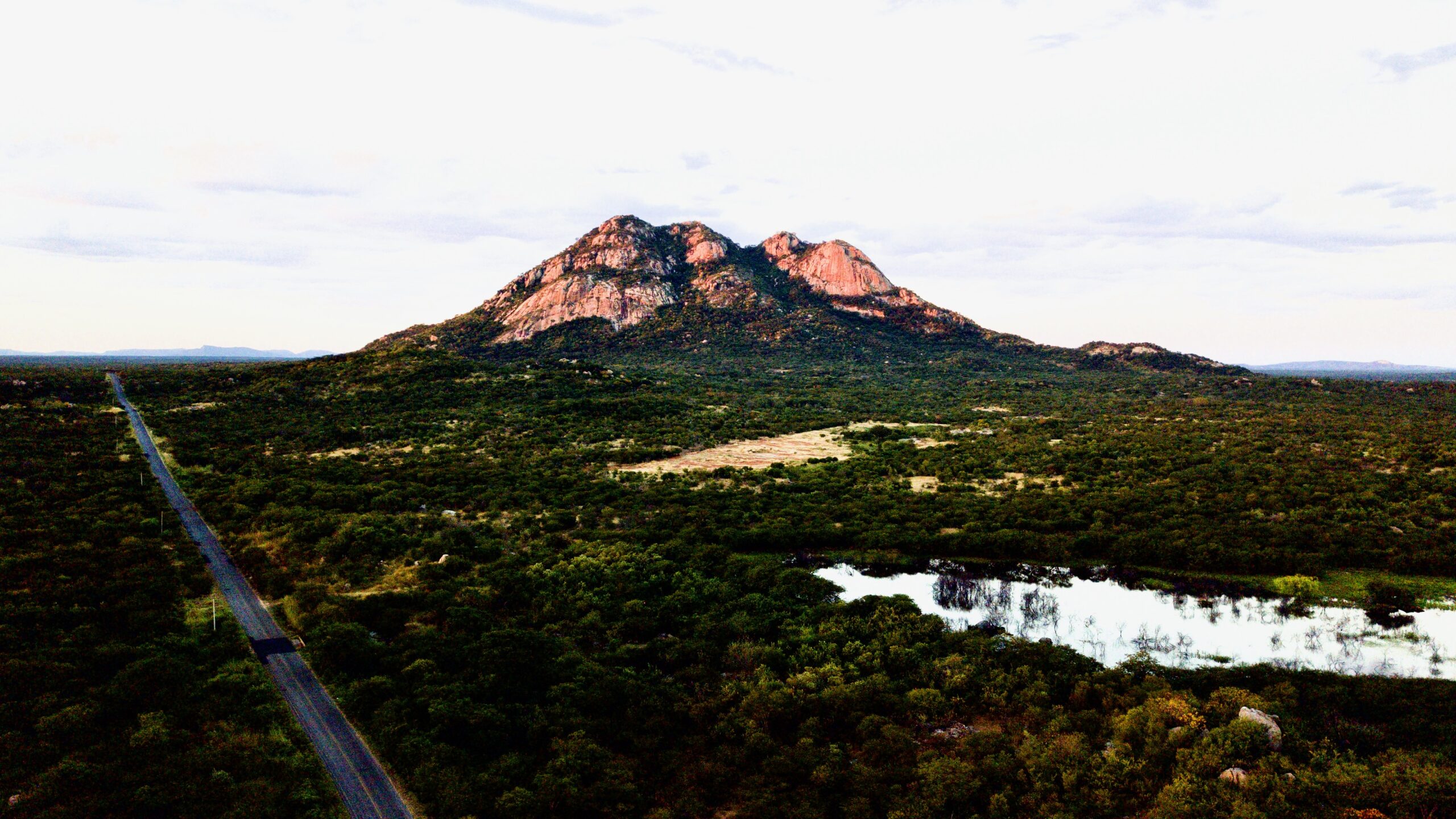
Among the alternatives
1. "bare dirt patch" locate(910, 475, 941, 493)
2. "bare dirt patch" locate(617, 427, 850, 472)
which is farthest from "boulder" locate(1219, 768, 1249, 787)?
"bare dirt patch" locate(617, 427, 850, 472)

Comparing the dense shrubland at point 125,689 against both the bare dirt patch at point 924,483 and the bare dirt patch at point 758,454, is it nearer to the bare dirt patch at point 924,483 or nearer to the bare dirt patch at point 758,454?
the bare dirt patch at point 758,454

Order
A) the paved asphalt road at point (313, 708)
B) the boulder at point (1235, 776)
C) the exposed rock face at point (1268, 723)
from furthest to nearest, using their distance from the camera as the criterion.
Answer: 1. the paved asphalt road at point (313, 708)
2. the exposed rock face at point (1268, 723)
3. the boulder at point (1235, 776)

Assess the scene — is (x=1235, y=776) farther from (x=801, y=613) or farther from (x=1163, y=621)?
(x=801, y=613)

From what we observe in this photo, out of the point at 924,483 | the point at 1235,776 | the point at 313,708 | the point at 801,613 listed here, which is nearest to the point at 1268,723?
the point at 1235,776

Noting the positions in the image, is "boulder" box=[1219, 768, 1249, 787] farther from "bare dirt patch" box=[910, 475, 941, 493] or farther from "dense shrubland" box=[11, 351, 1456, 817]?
"bare dirt patch" box=[910, 475, 941, 493]

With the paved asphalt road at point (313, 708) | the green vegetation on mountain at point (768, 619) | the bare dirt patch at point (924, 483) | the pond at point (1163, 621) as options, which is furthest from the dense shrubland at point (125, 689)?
the bare dirt patch at point (924, 483)

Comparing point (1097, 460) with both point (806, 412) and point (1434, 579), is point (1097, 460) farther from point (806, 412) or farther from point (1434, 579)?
point (806, 412)
